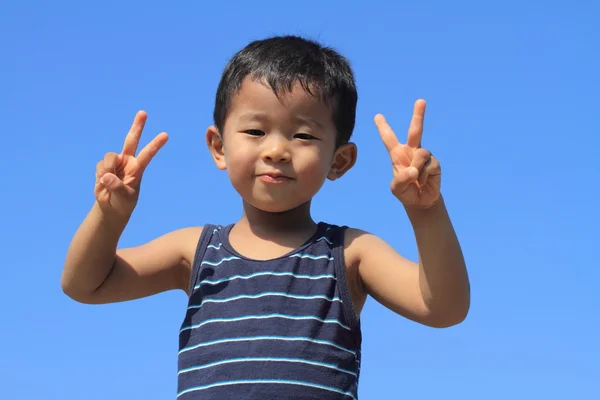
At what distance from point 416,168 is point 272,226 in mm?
1149

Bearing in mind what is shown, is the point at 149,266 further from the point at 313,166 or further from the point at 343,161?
the point at 343,161

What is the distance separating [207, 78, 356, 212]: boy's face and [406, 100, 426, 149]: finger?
678 mm

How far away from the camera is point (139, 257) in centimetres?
554

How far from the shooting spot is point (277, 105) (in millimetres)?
5152

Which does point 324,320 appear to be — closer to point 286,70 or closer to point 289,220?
point 289,220

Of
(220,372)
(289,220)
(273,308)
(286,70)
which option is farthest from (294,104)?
(220,372)

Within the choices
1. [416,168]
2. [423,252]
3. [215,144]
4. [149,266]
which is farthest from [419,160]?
[149,266]

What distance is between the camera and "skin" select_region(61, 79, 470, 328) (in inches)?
189

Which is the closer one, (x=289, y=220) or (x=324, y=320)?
(x=324, y=320)

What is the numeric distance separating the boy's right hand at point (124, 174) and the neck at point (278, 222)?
655mm

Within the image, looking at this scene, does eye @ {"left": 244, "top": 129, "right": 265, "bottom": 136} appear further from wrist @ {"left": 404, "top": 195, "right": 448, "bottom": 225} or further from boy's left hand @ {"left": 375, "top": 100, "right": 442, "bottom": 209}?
wrist @ {"left": 404, "top": 195, "right": 448, "bottom": 225}

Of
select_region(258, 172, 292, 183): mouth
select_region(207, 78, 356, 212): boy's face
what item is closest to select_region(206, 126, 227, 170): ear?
select_region(207, 78, 356, 212): boy's face

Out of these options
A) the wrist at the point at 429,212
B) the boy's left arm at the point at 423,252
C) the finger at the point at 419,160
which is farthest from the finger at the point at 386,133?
the wrist at the point at 429,212

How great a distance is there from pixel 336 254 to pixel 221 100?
111 centimetres
